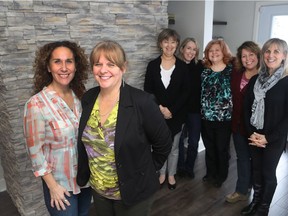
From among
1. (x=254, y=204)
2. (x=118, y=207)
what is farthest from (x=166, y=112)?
(x=118, y=207)

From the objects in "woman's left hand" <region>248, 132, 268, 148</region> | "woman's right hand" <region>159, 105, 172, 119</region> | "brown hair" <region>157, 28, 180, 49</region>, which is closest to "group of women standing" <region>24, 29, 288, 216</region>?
"woman's left hand" <region>248, 132, 268, 148</region>

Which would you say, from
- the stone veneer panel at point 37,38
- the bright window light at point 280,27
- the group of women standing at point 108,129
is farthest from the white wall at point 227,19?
the group of women standing at point 108,129

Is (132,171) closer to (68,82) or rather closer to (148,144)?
(148,144)

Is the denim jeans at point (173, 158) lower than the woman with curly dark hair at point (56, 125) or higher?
lower

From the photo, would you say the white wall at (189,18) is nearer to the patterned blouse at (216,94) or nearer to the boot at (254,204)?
the patterned blouse at (216,94)

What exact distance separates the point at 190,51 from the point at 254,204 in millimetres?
1485

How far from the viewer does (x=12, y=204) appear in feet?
8.11

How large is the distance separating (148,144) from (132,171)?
0.51 feet

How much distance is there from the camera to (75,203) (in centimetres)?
149

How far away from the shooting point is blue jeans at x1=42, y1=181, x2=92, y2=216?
4.67 feet

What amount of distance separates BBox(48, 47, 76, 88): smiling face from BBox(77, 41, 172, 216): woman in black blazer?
152mm

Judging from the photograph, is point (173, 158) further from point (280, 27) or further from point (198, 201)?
point (280, 27)

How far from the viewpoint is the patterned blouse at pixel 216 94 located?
91.6 inches

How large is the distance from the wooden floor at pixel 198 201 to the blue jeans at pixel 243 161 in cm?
15
